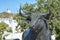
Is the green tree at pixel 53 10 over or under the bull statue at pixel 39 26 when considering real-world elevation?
under

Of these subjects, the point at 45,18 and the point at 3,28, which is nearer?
the point at 45,18

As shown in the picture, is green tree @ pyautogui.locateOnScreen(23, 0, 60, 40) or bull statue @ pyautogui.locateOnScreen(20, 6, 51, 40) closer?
bull statue @ pyautogui.locateOnScreen(20, 6, 51, 40)

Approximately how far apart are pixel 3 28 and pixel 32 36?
39.8 m

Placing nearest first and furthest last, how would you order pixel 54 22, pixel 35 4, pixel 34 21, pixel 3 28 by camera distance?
1. pixel 34 21
2. pixel 54 22
3. pixel 35 4
4. pixel 3 28

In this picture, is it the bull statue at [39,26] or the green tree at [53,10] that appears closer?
the bull statue at [39,26]

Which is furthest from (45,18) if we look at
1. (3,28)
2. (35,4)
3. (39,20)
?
(3,28)

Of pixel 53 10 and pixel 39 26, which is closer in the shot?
pixel 39 26

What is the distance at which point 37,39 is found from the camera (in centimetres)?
1041

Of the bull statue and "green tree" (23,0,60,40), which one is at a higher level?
the bull statue

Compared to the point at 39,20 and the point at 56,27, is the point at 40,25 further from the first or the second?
the point at 56,27

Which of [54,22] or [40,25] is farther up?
[40,25]

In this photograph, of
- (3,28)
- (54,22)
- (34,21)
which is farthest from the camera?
A: (3,28)

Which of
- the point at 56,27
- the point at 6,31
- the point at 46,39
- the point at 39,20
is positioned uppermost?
the point at 39,20

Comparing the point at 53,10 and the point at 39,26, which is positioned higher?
the point at 39,26
